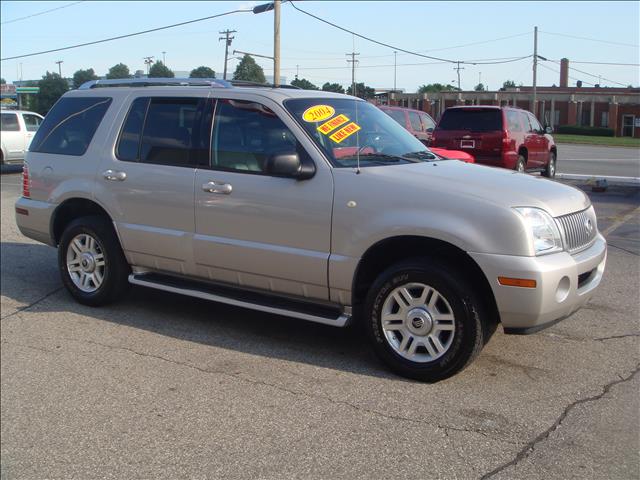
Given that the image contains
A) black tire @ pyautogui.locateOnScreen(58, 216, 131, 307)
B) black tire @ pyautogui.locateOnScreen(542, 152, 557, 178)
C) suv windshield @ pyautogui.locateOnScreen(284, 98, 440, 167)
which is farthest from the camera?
black tire @ pyautogui.locateOnScreen(542, 152, 557, 178)

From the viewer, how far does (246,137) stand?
544 cm

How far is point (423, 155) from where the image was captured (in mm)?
5652

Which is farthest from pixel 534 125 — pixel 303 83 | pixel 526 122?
pixel 303 83

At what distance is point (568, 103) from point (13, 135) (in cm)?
5319

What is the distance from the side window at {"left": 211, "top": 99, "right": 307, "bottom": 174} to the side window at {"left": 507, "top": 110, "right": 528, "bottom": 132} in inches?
426

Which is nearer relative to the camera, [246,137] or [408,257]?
[408,257]

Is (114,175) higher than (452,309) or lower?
higher

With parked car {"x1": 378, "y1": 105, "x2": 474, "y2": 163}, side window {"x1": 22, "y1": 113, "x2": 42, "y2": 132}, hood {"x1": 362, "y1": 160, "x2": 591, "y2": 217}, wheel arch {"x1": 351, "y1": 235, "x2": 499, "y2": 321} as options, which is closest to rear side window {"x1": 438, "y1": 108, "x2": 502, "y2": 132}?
parked car {"x1": 378, "y1": 105, "x2": 474, "y2": 163}

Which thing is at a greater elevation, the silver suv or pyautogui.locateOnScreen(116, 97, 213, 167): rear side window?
pyautogui.locateOnScreen(116, 97, 213, 167): rear side window

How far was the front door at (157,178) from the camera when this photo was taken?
18.5ft

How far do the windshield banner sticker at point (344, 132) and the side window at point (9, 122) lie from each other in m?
19.5

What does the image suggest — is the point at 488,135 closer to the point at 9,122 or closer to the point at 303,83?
the point at 303,83

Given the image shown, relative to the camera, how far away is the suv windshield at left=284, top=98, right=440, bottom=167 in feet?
16.9

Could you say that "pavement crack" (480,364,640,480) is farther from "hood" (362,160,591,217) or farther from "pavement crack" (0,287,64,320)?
"pavement crack" (0,287,64,320)
